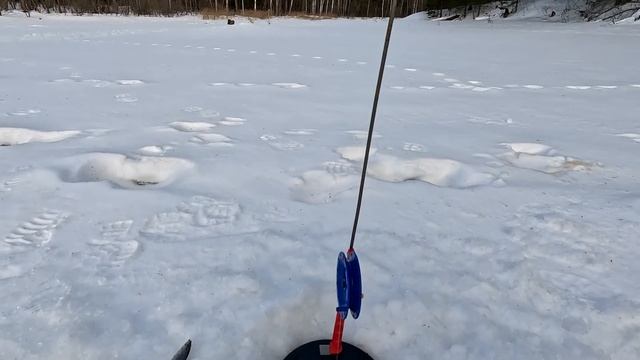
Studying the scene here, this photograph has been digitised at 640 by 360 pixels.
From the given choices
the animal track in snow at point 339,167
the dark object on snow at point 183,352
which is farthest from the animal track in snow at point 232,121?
the dark object on snow at point 183,352

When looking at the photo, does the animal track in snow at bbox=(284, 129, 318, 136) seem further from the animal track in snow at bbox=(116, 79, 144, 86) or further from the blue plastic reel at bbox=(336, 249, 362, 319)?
the animal track in snow at bbox=(116, 79, 144, 86)

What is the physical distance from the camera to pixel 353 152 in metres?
2.56

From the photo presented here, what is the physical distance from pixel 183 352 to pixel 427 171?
1663mm

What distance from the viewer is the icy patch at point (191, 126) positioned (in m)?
2.95

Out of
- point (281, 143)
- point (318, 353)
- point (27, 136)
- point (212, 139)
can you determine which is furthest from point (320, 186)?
point (27, 136)

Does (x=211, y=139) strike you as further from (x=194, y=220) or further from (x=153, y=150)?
(x=194, y=220)

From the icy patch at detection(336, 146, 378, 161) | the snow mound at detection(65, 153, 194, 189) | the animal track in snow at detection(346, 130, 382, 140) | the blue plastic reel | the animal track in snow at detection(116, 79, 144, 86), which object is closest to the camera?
the blue plastic reel

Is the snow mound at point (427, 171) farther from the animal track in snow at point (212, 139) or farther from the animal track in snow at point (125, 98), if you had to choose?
the animal track in snow at point (125, 98)

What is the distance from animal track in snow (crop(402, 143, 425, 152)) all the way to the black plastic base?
64.8 inches

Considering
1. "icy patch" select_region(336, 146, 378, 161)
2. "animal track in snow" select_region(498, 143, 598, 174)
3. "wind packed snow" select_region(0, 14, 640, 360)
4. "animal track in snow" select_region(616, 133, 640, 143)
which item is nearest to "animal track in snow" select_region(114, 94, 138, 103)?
"wind packed snow" select_region(0, 14, 640, 360)

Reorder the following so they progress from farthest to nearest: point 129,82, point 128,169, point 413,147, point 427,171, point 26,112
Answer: point 129,82, point 26,112, point 413,147, point 427,171, point 128,169

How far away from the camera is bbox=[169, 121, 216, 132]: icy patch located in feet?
9.66

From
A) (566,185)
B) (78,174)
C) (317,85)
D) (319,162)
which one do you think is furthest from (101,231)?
(317,85)

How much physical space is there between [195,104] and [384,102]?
Answer: 1.66 meters
